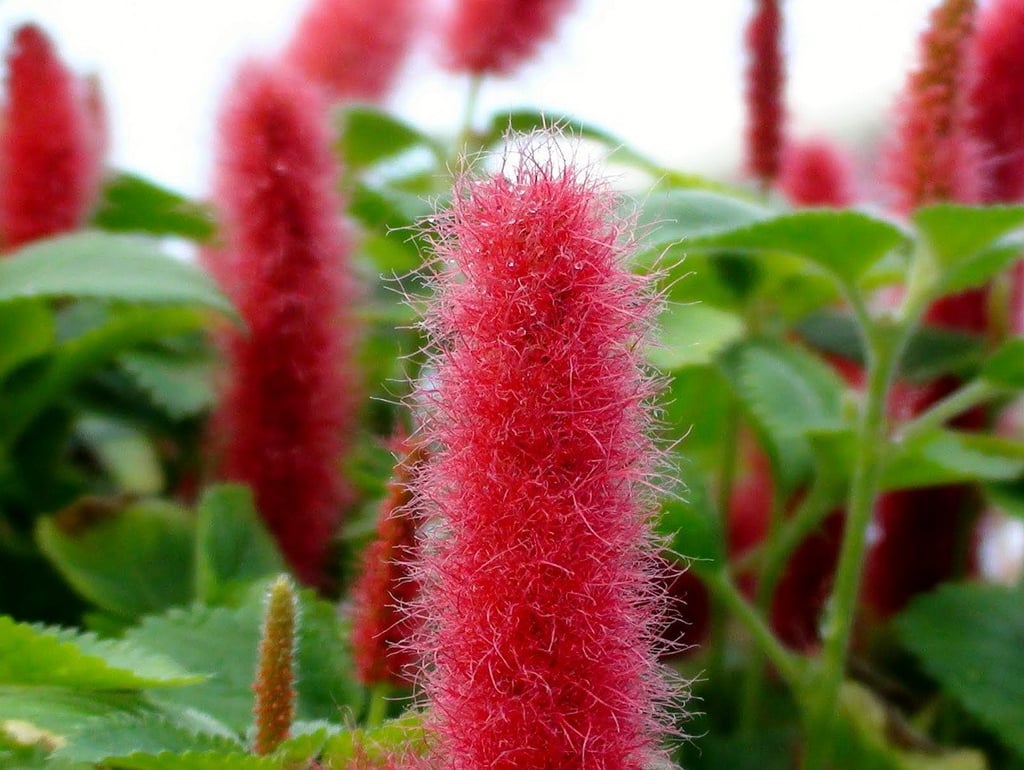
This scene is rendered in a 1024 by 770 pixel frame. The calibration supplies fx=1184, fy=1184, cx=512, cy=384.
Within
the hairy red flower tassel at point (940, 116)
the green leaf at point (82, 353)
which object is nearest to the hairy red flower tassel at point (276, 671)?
the green leaf at point (82, 353)

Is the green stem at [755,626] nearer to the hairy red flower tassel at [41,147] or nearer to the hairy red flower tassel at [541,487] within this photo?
the hairy red flower tassel at [541,487]

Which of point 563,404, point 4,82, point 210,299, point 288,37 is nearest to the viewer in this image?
point 563,404

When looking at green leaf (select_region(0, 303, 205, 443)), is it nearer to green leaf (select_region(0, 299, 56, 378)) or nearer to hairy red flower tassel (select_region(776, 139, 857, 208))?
Answer: green leaf (select_region(0, 299, 56, 378))

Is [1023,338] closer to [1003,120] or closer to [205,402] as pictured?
[1003,120]

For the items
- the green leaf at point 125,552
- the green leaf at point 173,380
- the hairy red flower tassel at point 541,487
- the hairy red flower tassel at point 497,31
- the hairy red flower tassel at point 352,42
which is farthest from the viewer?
the hairy red flower tassel at point 352,42

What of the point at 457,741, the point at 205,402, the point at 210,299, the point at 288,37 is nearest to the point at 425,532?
the point at 457,741

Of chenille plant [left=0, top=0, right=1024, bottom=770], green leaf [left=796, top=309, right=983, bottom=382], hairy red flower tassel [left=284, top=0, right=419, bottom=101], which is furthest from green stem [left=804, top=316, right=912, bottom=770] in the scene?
hairy red flower tassel [left=284, top=0, right=419, bottom=101]
